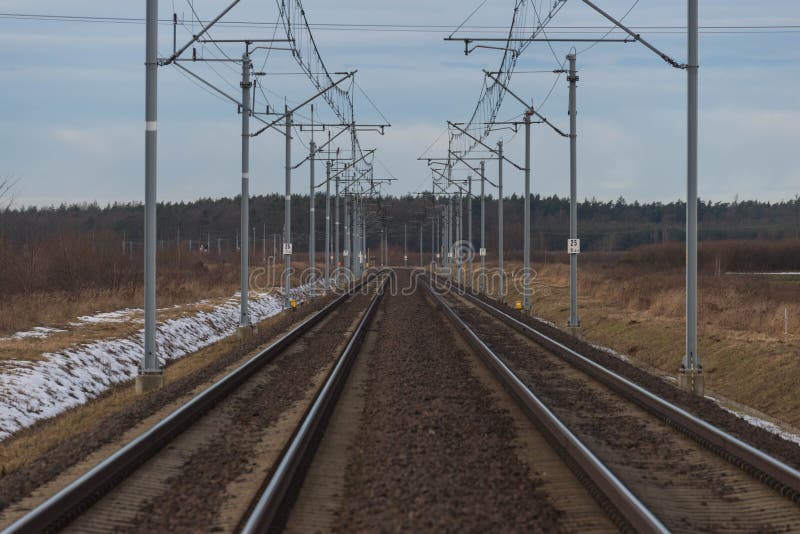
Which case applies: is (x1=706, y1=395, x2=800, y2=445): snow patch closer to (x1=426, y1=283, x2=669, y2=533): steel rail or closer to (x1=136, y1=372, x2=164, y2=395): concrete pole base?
(x1=426, y1=283, x2=669, y2=533): steel rail

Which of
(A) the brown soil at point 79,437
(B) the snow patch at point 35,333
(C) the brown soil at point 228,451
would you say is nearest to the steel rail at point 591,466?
(C) the brown soil at point 228,451

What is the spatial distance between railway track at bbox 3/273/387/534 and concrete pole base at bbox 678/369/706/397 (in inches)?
241

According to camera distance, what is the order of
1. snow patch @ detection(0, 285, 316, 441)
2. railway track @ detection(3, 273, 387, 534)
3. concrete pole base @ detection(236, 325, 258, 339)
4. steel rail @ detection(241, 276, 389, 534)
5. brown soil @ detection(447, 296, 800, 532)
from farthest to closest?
concrete pole base @ detection(236, 325, 258, 339), snow patch @ detection(0, 285, 316, 441), brown soil @ detection(447, 296, 800, 532), railway track @ detection(3, 273, 387, 534), steel rail @ detection(241, 276, 389, 534)

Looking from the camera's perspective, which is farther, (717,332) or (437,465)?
(717,332)

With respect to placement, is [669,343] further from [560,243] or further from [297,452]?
[560,243]

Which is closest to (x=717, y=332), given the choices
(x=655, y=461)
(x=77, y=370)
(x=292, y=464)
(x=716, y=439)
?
(x=716, y=439)

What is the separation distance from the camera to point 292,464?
31.1 feet

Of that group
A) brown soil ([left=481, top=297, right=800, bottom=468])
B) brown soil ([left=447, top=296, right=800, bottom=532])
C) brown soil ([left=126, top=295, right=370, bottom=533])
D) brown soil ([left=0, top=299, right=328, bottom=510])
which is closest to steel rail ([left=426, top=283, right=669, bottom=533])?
brown soil ([left=447, top=296, right=800, bottom=532])

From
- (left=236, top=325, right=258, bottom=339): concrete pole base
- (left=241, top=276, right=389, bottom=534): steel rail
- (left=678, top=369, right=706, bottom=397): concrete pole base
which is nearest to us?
(left=241, top=276, right=389, bottom=534): steel rail

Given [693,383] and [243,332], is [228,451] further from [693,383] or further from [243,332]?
[243,332]

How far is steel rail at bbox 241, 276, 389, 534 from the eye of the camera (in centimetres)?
764

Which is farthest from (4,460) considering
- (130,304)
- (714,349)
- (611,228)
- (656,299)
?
(611,228)

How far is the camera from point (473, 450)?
10.6m

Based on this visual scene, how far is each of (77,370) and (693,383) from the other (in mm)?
11909
